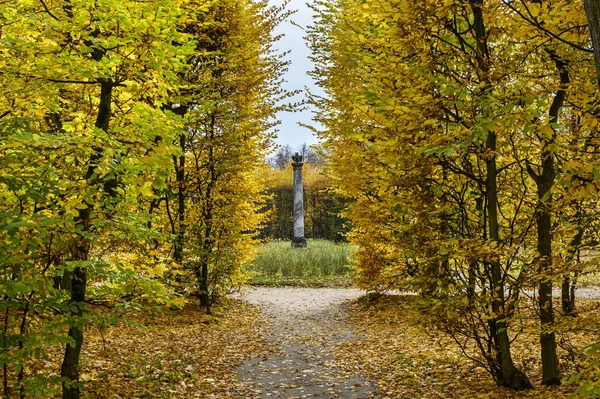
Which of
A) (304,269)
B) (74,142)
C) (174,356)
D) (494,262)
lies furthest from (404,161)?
(304,269)

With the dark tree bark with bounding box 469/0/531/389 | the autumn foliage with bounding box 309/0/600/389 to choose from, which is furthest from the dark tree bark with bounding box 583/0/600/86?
the dark tree bark with bounding box 469/0/531/389

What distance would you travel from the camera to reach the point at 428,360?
6.62m

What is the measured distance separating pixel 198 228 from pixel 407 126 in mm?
6329

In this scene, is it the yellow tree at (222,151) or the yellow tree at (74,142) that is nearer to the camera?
the yellow tree at (74,142)

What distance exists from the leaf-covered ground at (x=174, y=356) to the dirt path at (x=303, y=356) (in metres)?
0.33

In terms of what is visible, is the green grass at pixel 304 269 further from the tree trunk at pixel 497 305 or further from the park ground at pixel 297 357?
the tree trunk at pixel 497 305

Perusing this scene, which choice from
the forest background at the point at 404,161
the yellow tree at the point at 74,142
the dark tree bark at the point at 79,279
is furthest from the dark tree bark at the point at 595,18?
the dark tree bark at the point at 79,279

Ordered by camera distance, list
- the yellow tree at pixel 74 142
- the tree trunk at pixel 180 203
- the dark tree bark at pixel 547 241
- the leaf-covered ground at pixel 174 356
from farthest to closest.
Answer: the tree trunk at pixel 180 203 < the leaf-covered ground at pixel 174 356 < the dark tree bark at pixel 547 241 < the yellow tree at pixel 74 142

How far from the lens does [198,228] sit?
9.88m

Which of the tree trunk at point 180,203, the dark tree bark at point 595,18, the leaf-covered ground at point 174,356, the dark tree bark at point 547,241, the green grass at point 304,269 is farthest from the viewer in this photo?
the green grass at point 304,269

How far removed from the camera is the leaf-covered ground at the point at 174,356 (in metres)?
5.52

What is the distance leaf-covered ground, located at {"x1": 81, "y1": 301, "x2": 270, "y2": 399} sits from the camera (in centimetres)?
552

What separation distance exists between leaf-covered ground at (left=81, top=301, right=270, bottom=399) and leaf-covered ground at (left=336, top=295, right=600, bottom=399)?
1.74 meters

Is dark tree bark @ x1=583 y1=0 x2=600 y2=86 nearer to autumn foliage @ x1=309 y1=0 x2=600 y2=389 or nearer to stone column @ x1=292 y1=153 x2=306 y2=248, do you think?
autumn foliage @ x1=309 y1=0 x2=600 y2=389
